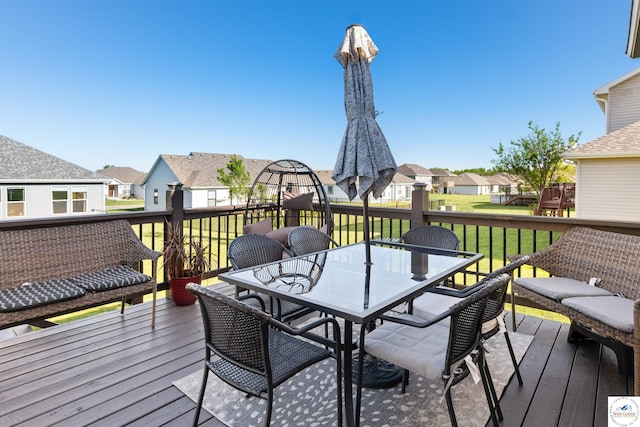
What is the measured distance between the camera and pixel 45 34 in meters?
12.9

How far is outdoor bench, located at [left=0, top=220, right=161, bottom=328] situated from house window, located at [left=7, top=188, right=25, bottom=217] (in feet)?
47.3

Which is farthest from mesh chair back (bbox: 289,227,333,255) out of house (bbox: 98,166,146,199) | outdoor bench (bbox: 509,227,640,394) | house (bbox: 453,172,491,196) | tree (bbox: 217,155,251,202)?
house (bbox: 453,172,491,196)

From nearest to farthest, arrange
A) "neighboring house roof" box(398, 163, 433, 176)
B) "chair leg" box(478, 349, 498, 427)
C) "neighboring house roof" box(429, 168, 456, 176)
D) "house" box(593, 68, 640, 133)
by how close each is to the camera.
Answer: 1. "chair leg" box(478, 349, 498, 427)
2. "house" box(593, 68, 640, 133)
3. "neighboring house roof" box(398, 163, 433, 176)
4. "neighboring house roof" box(429, 168, 456, 176)

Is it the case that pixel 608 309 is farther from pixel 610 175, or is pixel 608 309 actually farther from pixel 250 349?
pixel 610 175

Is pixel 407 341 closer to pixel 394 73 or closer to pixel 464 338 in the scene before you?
pixel 464 338

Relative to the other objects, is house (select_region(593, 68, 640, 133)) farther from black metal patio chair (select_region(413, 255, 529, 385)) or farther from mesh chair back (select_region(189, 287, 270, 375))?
mesh chair back (select_region(189, 287, 270, 375))

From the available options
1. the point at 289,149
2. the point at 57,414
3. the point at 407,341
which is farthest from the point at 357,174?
the point at 289,149

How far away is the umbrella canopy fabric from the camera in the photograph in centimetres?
230

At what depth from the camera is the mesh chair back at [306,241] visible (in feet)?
10.1

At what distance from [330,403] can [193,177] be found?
69.3 feet

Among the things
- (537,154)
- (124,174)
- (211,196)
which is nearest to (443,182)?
(211,196)

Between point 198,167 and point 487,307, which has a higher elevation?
point 198,167

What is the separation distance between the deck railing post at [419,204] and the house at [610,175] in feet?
21.4

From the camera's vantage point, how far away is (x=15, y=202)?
46.4 feet
